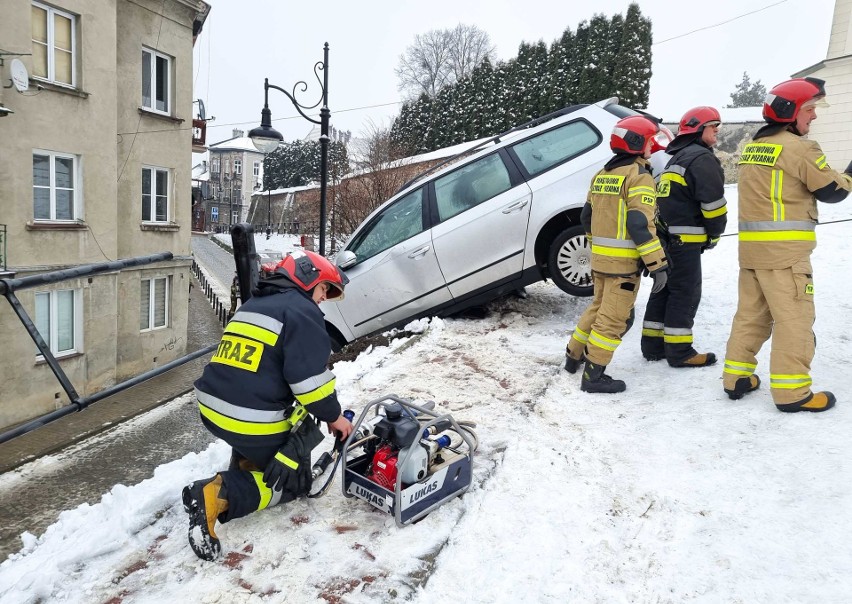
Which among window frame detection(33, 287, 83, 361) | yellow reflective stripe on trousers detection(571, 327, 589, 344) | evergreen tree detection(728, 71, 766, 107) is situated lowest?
window frame detection(33, 287, 83, 361)

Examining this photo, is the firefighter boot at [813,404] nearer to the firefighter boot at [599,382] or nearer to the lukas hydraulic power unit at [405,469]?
the firefighter boot at [599,382]

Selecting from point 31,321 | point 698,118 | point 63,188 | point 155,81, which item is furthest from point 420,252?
point 155,81

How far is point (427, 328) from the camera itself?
257 inches

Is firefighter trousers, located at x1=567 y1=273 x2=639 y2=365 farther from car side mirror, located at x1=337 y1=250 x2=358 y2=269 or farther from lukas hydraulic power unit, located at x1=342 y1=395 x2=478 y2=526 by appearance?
car side mirror, located at x1=337 y1=250 x2=358 y2=269

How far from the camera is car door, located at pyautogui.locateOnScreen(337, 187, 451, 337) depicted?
21.0 feet

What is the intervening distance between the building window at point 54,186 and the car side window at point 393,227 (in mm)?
9978

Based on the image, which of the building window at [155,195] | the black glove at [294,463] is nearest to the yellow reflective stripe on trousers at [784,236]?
the black glove at [294,463]

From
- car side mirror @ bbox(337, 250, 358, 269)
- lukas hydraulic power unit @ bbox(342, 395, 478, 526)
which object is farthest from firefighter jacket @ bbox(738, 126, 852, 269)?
car side mirror @ bbox(337, 250, 358, 269)

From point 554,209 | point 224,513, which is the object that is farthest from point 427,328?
point 224,513

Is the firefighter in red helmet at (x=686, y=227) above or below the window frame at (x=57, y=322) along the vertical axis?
above

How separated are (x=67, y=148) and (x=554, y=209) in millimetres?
12323

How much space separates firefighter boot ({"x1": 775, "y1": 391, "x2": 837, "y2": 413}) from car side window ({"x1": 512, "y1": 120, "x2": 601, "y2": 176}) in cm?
325

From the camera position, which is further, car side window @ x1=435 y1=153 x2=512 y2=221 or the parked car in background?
car side window @ x1=435 y1=153 x2=512 y2=221

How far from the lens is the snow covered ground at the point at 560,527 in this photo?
2561mm
